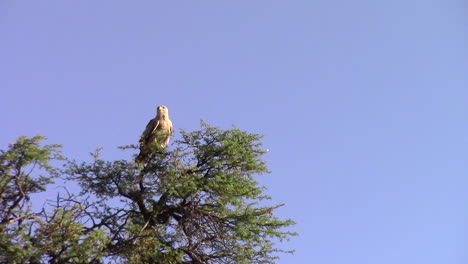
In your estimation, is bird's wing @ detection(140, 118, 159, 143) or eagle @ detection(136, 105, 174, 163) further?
bird's wing @ detection(140, 118, 159, 143)

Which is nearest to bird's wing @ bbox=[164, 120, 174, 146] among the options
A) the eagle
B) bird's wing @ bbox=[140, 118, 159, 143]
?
the eagle

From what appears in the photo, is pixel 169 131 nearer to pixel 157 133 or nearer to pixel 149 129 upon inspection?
pixel 149 129

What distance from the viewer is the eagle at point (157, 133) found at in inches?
588

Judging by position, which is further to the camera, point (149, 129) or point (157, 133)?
point (149, 129)

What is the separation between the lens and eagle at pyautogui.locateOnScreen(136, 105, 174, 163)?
14945 mm

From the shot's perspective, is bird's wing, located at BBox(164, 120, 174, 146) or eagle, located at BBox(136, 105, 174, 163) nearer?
eagle, located at BBox(136, 105, 174, 163)

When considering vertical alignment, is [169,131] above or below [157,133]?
above

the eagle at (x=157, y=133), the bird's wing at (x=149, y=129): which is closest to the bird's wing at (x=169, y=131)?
the eagle at (x=157, y=133)

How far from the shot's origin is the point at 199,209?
48.3 feet

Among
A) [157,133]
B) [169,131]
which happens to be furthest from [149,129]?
[157,133]

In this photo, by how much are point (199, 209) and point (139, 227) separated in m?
1.75

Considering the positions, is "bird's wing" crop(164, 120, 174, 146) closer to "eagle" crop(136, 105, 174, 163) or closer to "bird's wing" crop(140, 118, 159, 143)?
"eagle" crop(136, 105, 174, 163)

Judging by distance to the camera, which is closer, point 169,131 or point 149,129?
point 149,129

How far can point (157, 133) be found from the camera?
612 inches
